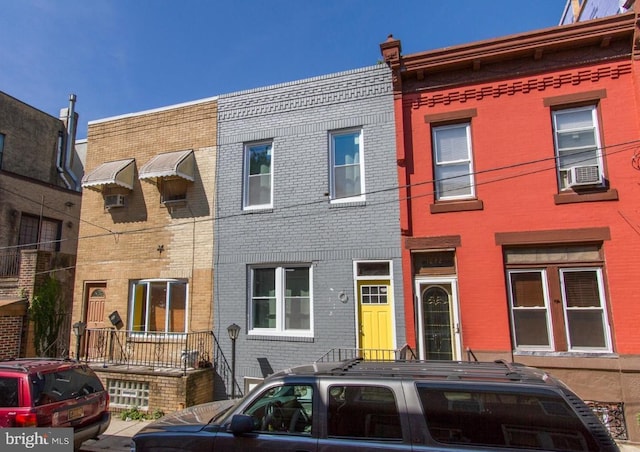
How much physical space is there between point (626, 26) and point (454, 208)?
196 inches

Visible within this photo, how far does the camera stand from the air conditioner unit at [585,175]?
8117mm

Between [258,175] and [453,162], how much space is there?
507 cm

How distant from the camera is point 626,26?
27.3 feet

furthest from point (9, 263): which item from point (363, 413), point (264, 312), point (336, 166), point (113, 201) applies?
point (363, 413)

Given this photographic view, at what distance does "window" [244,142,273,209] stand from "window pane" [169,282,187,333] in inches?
118

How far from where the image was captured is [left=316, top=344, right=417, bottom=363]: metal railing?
8578 millimetres

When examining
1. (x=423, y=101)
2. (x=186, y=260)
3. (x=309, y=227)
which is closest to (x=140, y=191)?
(x=186, y=260)

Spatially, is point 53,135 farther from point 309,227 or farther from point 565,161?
point 565,161

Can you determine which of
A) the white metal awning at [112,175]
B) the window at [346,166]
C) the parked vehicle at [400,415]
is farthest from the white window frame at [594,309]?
the white metal awning at [112,175]

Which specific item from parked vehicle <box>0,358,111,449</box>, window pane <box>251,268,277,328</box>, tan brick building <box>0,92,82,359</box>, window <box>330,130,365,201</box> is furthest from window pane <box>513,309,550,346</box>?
tan brick building <box>0,92,82,359</box>

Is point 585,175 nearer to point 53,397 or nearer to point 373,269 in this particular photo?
point 373,269

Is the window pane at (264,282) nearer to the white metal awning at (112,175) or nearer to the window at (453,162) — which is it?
the window at (453,162)

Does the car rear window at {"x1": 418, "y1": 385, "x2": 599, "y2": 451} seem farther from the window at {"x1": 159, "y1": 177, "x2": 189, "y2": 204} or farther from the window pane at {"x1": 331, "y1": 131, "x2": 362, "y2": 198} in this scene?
the window at {"x1": 159, "y1": 177, "x2": 189, "y2": 204}

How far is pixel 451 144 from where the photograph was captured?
9.55 m
